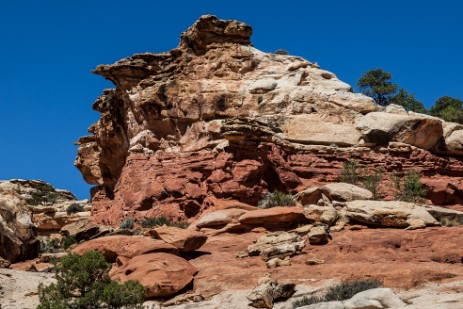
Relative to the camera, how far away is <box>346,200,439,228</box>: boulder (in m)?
22.3

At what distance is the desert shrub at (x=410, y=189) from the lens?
29.9 m

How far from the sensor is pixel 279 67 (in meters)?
40.2

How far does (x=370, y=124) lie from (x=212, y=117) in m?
9.31

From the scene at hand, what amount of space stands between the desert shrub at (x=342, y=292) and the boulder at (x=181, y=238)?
21.4 feet

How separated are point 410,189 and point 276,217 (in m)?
9.82

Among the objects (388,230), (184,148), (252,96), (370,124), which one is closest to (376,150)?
(370,124)

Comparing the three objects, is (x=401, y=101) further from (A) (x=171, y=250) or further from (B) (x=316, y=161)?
(A) (x=171, y=250)

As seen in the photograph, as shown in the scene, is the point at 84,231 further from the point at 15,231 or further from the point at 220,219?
the point at 220,219

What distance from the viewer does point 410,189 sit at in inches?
1214

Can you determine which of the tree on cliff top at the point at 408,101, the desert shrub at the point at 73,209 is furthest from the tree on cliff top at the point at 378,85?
the desert shrub at the point at 73,209

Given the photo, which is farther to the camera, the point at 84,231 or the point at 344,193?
the point at 84,231

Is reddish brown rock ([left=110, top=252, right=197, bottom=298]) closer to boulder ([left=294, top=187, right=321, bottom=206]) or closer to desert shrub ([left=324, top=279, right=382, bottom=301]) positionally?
desert shrub ([left=324, top=279, right=382, bottom=301])

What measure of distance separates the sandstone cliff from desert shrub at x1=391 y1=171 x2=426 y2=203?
219 cm

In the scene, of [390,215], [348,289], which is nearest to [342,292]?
[348,289]
